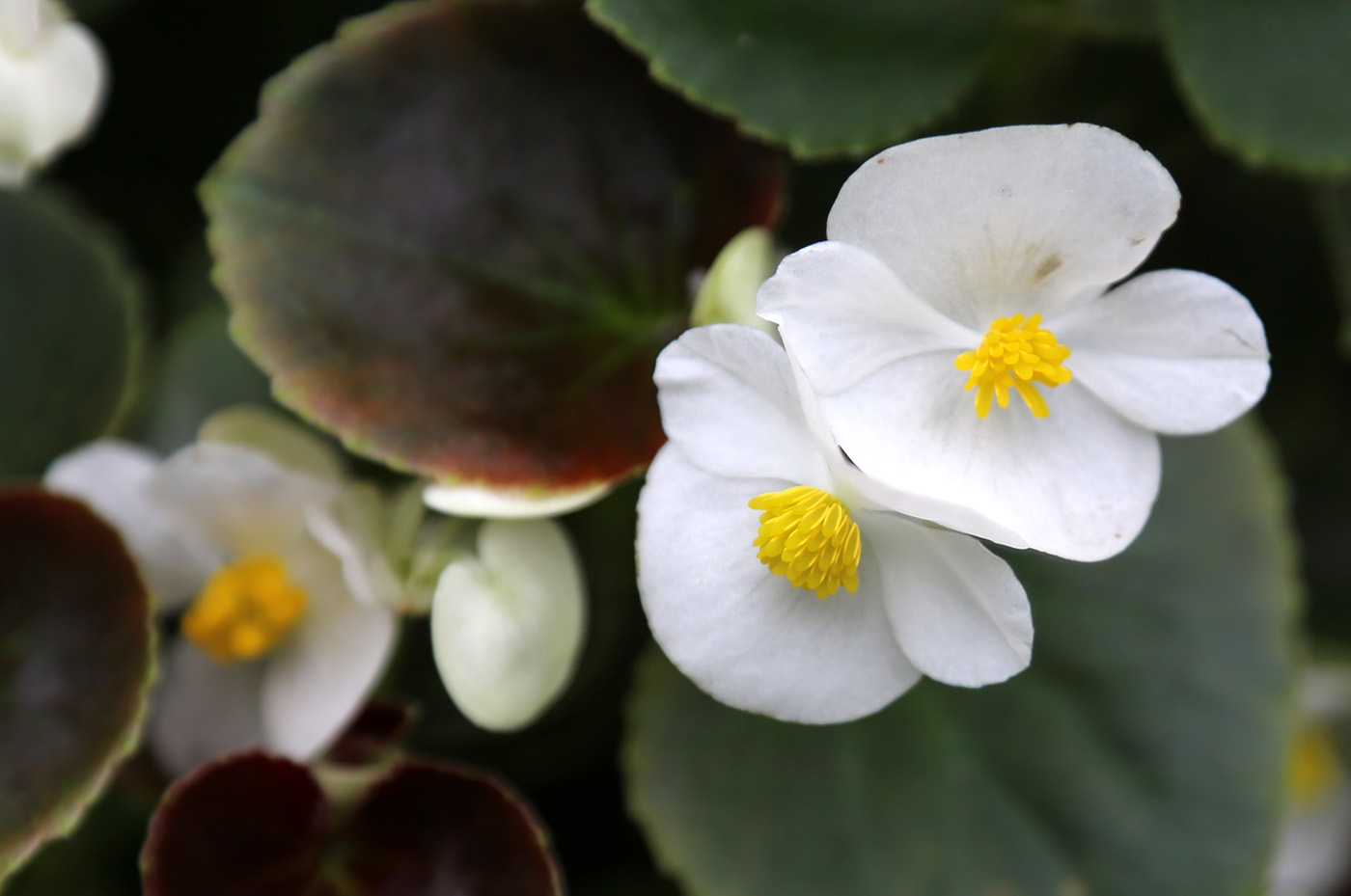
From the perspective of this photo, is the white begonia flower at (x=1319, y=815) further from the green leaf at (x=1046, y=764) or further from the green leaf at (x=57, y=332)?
the green leaf at (x=57, y=332)

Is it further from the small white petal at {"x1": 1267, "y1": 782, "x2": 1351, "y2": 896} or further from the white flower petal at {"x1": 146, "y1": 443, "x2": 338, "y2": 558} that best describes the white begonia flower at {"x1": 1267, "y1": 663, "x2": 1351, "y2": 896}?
the white flower petal at {"x1": 146, "y1": 443, "x2": 338, "y2": 558}

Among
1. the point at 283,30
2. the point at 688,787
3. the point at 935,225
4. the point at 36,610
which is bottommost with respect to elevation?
the point at 688,787

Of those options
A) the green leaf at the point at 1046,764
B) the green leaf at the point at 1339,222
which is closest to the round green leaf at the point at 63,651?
the green leaf at the point at 1046,764

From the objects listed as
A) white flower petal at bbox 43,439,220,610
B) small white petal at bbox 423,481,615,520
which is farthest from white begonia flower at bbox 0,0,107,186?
small white petal at bbox 423,481,615,520

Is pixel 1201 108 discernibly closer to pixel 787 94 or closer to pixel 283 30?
pixel 787 94

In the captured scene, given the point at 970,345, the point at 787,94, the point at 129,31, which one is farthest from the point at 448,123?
the point at 129,31

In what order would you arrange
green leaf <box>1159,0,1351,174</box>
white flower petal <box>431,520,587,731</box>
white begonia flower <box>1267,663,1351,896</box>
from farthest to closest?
white begonia flower <box>1267,663,1351,896</box> → green leaf <box>1159,0,1351,174</box> → white flower petal <box>431,520,587,731</box>
